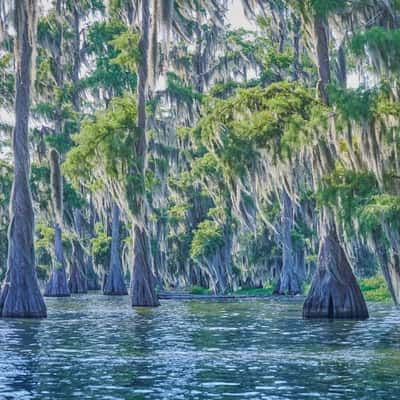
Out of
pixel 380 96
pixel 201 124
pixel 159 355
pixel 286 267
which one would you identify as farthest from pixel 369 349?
pixel 286 267

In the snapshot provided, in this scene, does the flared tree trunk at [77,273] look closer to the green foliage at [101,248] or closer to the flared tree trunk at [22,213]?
the green foliage at [101,248]

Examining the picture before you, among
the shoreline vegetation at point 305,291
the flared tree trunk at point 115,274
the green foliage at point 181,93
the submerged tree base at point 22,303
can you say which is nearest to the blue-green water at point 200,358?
the submerged tree base at point 22,303

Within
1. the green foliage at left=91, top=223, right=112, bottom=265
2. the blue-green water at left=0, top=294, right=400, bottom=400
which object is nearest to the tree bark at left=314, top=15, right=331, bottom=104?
the blue-green water at left=0, top=294, right=400, bottom=400

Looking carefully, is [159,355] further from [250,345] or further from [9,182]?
[9,182]

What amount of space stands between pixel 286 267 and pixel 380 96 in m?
31.0

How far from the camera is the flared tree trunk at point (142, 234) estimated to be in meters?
43.6

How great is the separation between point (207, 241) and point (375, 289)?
10.4 metres

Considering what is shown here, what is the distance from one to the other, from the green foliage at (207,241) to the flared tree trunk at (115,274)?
25.1 feet

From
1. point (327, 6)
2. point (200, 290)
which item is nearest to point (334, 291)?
point (327, 6)

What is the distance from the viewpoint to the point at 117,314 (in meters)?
37.2

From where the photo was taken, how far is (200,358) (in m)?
20.7

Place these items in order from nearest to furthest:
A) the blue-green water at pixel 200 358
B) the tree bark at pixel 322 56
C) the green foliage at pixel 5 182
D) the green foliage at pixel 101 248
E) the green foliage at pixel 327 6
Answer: the blue-green water at pixel 200 358
the green foliage at pixel 327 6
the tree bark at pixel 322 56
the green foliage at pixel 5 182
the green foliage at pixel 101 248

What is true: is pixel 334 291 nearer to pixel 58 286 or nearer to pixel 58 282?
pixel 58 286

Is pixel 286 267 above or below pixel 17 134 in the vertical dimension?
below
